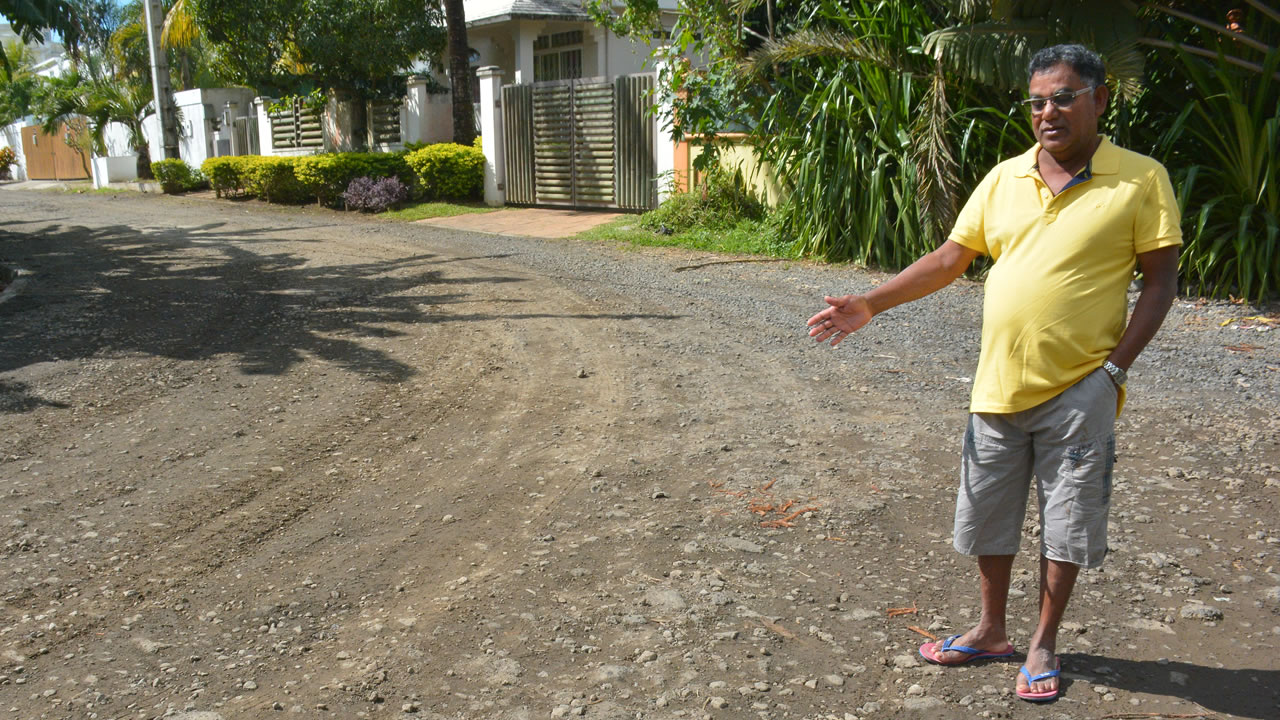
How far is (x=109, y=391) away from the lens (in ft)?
21.2

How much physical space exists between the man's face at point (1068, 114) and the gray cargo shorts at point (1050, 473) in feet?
2.05

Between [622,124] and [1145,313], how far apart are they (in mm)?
13850

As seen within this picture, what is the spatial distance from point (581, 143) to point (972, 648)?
14.5 m

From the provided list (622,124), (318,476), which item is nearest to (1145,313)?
(318,476)

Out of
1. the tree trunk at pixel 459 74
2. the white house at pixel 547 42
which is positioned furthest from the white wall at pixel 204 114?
the tree trunk at pixel 459 74

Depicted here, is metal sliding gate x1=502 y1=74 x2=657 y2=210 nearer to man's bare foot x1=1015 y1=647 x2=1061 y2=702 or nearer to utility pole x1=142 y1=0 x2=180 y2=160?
utility pole x1=142 y1=0 x2=180 y2=160

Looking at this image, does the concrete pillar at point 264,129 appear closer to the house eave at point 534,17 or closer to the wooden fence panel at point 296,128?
the wooden fence panel at point 296,128

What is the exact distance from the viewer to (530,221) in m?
16.1

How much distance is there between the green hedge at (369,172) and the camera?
59.9 ft

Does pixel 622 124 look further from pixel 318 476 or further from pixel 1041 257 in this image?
pixel 1041 257

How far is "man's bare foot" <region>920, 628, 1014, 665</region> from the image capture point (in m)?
3.30

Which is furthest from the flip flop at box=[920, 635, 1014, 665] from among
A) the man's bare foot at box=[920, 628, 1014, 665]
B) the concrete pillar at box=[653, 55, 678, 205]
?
the concrete pillar at box=[653, 55, 678, 205]

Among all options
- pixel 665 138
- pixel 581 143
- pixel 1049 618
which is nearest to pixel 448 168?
pixel 581 143

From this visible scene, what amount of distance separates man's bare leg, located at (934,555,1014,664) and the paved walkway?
1146cm
